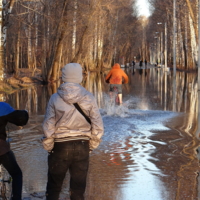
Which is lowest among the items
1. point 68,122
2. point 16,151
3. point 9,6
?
point 16,151

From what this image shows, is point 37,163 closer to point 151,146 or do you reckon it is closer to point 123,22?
point 151,146

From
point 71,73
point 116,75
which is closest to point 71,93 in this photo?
point 71,73

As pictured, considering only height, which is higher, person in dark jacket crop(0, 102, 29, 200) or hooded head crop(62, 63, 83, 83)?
hooded head crop(62, 63, 83, 83)

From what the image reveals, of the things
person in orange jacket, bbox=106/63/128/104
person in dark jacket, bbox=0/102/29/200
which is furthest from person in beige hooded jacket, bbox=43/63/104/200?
person in orange jacket, bbox=106/63/128/104

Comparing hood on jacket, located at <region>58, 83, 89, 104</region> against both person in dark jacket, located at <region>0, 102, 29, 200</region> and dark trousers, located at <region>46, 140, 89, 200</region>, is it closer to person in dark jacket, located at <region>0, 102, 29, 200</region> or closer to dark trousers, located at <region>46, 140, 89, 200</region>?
dark trousers, located at <region>46, 140, 89, 200</region>

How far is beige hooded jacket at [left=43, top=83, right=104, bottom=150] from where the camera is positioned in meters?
5.08

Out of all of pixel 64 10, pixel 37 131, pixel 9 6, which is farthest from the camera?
pixel 64 10

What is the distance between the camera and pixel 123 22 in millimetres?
85500

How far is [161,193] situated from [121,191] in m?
0.51

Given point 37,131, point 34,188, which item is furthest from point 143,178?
point 37,131

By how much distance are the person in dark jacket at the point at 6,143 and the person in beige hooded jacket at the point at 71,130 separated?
36cm

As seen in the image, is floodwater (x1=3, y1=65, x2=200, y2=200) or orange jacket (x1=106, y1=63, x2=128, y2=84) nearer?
floodwater (x1=3, y1=65, x2=200, y2=200)

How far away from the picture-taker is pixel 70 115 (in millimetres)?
5090

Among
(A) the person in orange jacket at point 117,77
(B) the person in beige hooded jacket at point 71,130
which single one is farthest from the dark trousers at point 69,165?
(A) the person in orange jacket at point 117,77
